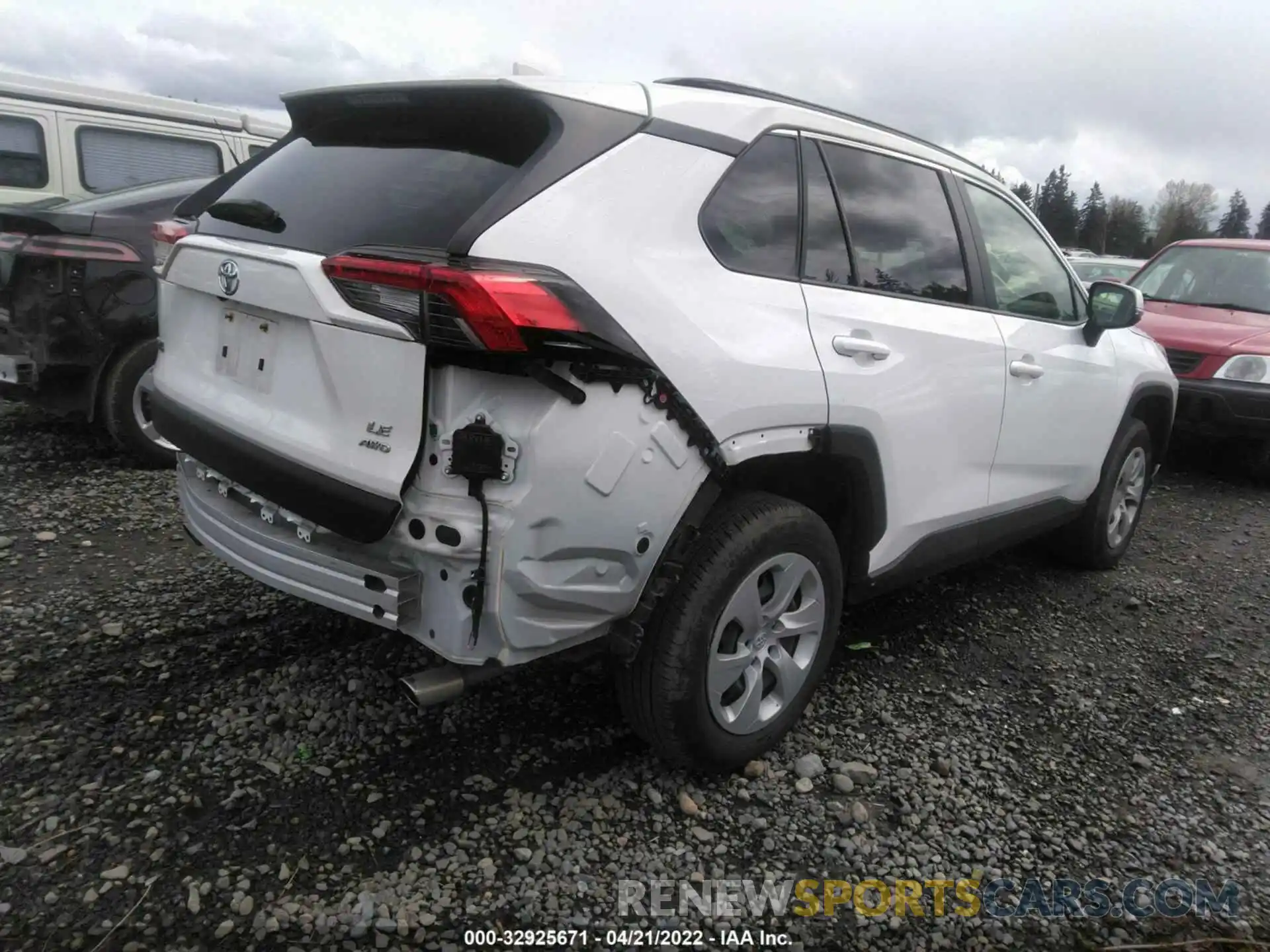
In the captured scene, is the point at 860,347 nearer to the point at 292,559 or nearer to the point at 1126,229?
the point at 292,559

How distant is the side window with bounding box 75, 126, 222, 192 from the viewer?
7020 mm

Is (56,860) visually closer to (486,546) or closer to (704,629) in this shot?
(486,546)

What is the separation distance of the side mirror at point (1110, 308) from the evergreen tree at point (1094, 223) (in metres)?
75.1

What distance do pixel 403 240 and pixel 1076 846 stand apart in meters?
2.39

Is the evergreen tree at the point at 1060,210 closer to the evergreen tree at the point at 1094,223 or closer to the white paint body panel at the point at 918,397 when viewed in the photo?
the evergreen tree at the point at 1094,223

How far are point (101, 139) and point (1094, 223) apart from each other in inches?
3263

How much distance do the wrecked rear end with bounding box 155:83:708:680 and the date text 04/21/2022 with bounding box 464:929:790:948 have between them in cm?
62

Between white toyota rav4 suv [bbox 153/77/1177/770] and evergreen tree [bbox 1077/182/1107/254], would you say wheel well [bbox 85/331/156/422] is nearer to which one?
white toyota rav4 suv [bbox 153/77/1177/770]

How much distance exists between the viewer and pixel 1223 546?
17.3 feet

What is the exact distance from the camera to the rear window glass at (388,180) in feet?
7.00

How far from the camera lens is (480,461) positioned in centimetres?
195

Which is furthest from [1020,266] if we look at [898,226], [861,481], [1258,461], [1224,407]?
[1258,461]

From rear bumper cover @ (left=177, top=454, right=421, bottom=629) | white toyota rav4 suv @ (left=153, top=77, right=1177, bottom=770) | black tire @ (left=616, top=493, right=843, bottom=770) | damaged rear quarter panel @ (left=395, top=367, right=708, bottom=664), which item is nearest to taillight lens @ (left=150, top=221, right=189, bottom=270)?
white toyota rav4 suv @ (left=153, top=77, right=1177, bottom=770)

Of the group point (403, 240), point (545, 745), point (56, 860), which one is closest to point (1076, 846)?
point (545, 745)
